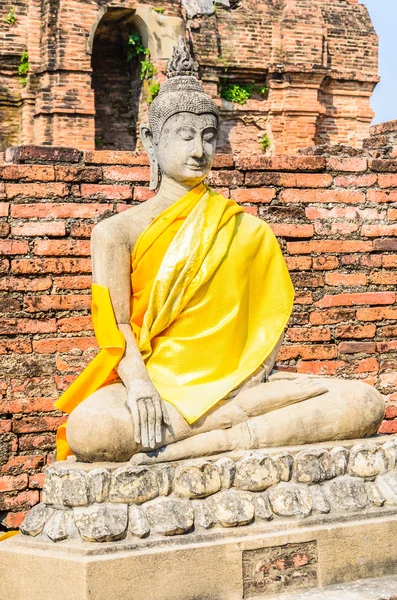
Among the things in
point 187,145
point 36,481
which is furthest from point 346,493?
point 36,481

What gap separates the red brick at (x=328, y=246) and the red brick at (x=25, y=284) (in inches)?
56.2

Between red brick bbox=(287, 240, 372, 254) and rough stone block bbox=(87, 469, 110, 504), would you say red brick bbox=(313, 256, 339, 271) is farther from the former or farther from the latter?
rough stone block bbox=(87, 469, 110, 504)

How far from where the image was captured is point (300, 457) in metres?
3.95

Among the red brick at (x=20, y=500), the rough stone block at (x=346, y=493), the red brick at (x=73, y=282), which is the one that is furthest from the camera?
the red brick at (x=73, y=282)

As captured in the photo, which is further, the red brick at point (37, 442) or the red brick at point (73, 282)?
the red brick at point (73, 282)

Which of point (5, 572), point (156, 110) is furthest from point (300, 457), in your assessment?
point (156, 110)

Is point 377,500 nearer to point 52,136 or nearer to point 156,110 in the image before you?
point 156,110

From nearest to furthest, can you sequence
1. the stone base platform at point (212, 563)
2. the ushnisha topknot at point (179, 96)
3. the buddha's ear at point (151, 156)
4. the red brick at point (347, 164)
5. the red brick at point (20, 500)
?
1. the stone base platform at point (212, 563)
2. the ushnisha topknot at point (179, 96)
3. the buddha's ear at point (151, 156)
4. the red brick at point (20, 500)
5. the red brick at point (347, 164)

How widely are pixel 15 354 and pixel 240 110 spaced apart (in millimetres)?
9110

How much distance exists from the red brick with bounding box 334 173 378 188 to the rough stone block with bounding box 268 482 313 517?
2644 millimetres

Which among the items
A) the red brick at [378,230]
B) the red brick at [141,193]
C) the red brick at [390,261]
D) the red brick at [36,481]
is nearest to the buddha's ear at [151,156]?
the red brick at [141,193]

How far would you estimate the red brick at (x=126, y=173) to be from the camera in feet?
18.8

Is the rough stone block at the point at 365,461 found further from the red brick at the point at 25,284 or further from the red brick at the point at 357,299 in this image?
the red brick at the point at 25,284

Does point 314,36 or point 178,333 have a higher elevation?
point 314,36
